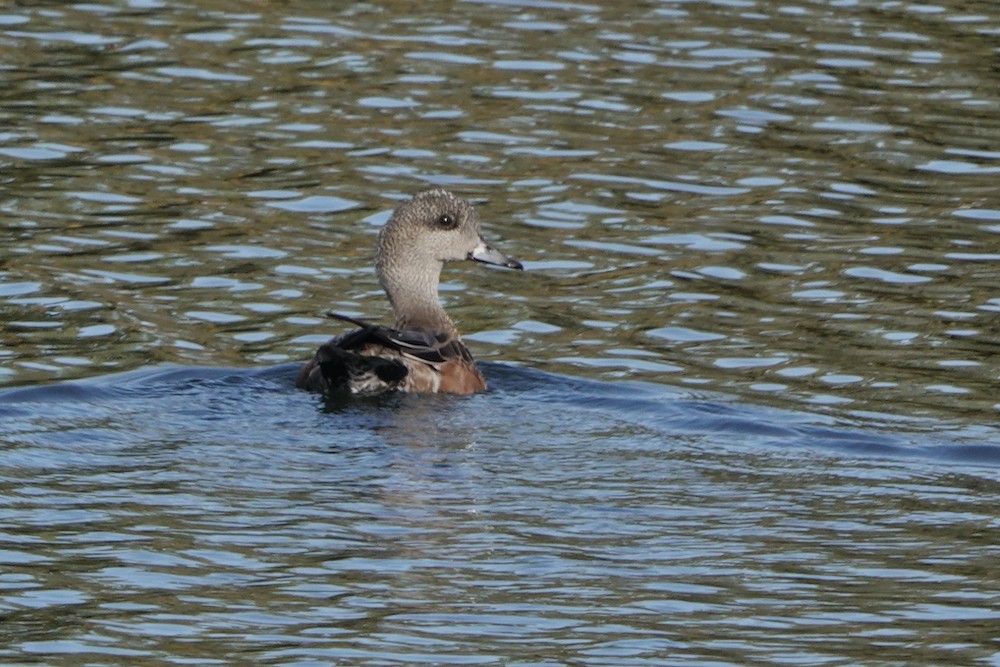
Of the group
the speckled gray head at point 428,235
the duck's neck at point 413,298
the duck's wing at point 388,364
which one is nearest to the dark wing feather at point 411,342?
the duck's wing at point 388,364

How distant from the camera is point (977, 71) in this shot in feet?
56.6

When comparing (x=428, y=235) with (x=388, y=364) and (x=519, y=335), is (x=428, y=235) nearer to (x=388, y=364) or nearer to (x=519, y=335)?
(x=519, y=335)

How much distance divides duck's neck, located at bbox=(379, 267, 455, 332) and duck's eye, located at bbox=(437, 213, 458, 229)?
0.90ft

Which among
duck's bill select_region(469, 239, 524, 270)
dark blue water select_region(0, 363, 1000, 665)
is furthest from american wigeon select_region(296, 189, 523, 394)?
dark blue water select_region(0, 363, 1000, 665)

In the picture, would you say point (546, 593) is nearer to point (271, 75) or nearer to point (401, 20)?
point (271, 75)

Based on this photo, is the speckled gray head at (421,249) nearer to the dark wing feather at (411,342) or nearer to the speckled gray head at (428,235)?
the speckled gray head at (428,235)

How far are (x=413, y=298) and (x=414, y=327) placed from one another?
32 cm

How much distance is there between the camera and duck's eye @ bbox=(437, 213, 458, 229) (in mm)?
12000

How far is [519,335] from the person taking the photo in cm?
1254

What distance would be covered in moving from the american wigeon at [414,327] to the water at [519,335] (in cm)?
15

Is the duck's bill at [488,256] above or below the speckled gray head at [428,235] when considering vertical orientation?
below

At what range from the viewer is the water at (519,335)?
7.45 meters

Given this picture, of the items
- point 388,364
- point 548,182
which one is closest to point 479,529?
point 388,364

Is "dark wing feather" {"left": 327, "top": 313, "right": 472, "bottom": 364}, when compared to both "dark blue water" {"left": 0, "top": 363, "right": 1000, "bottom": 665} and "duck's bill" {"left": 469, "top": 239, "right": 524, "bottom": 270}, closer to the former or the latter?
"dark blue water" {"left": 0, "top": 363, "right": 1000, "bottom": 665}
